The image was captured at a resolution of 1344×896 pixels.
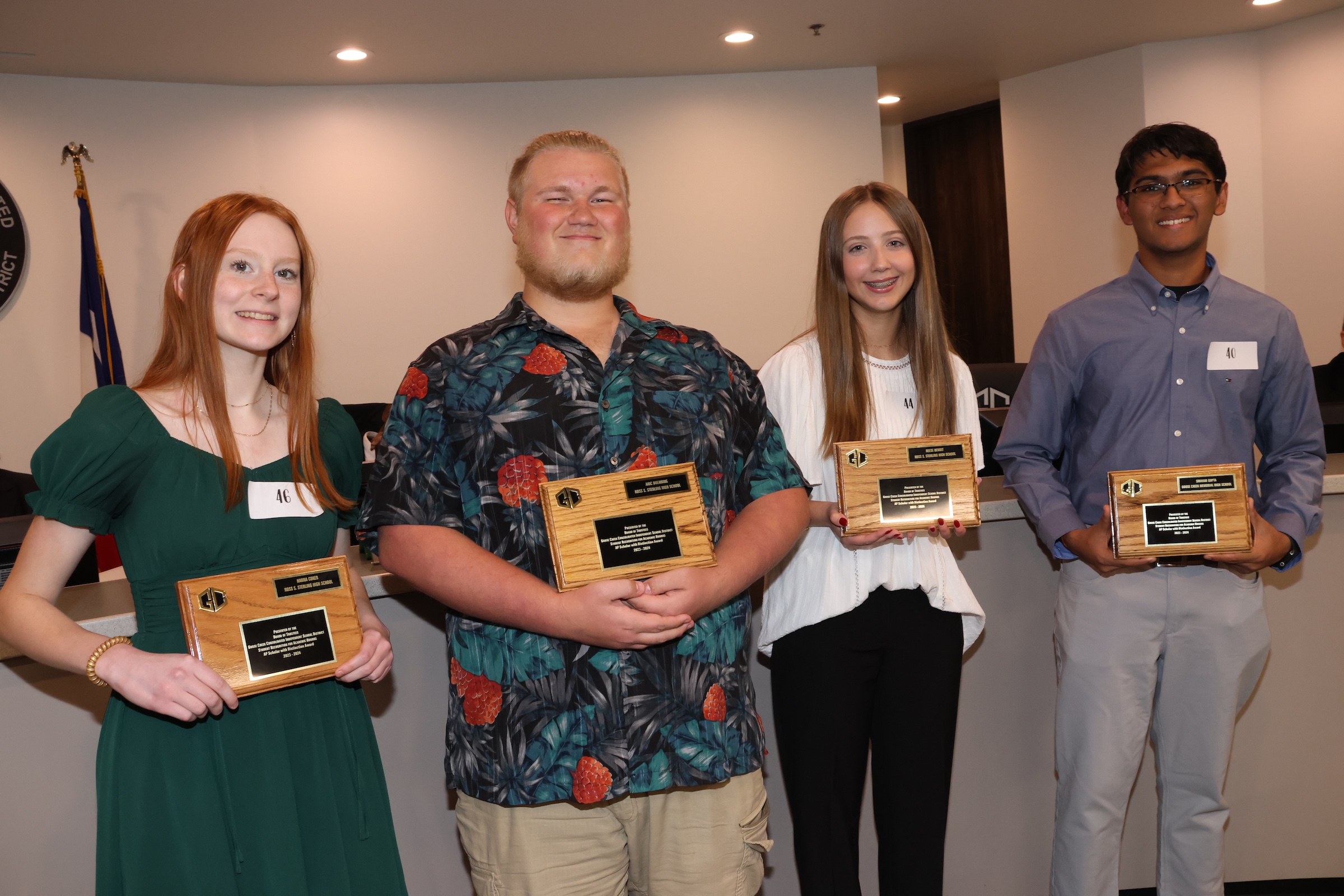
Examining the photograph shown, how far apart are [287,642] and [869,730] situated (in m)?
1.23

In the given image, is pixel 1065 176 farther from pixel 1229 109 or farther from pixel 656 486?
pixel 656 486

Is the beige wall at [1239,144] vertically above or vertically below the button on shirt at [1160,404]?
above

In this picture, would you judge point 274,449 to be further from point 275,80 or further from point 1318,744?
point 275,80

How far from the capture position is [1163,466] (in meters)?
2.31

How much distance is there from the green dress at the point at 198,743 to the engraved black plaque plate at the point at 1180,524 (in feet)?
5.32

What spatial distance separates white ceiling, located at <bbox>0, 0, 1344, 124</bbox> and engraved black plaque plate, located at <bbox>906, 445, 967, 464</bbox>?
3.92 m

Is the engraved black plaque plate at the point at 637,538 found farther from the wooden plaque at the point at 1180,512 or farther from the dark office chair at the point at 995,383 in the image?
the dark office chair at the point at 995,383

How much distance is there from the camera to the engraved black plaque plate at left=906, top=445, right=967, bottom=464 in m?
2.07

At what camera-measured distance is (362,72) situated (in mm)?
6156

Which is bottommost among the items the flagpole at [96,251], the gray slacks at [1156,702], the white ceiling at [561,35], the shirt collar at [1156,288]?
the gray slacks at [1156,702]

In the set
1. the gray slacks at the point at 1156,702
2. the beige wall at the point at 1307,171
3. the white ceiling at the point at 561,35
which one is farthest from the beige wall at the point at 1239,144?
the gray slacks at the point at 1156,702

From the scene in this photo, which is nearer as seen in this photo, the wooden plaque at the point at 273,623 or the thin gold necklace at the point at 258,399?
the wooden plaque at the point at 273,623

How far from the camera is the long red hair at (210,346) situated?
153cm

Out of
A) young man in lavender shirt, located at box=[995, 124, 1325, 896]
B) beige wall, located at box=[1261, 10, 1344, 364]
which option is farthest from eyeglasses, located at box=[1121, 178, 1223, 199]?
beige wall, located at box=[1261, 10, 1344, 364]
